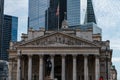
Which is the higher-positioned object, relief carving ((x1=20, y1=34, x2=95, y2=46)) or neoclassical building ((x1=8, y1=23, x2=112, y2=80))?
relief carving ((x1=20, y1=34, x2=95, y2=46))

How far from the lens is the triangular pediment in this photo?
114188 mm

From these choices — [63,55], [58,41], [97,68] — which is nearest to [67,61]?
[63,55]

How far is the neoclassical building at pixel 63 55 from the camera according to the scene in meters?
114

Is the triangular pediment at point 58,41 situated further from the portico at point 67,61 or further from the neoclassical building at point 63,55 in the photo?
the portico at point 67,61

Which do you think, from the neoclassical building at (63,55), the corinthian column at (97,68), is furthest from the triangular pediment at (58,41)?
the corinthian column at (97,68)

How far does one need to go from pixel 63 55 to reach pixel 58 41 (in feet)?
12.5

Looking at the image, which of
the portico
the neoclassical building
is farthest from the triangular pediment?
the portico

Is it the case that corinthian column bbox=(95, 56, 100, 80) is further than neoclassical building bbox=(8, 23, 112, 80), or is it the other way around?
neoclassical building bbox=(8, 23, 112, 80)

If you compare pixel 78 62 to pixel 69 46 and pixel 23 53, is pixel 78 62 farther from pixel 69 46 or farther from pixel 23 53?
pixel 23 53

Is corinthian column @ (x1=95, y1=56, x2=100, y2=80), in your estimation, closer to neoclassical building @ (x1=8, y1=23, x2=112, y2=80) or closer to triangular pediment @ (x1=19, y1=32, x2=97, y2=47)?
neoclassical building @ (x1=8, y1=23, x2=112, y2=80)

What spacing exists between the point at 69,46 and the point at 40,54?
25.4 feet

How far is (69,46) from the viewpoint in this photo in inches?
4500

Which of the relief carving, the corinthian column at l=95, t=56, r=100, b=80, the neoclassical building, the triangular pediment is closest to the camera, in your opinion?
the corinthian column at l=95, t=56, r=100, b=80

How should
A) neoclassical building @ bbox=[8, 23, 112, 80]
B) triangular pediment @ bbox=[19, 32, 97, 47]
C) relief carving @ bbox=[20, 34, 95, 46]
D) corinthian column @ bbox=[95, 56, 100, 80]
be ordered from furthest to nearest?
relief carving @ bbox=[20, 34, 95, 46] → triangular pediment @ bbox=[19, 32, 97, 47] → neoclassical building @ bbox=[8, 23, 112, 80] → corinthian column @ bbox=[95, 56, 100, 80]
